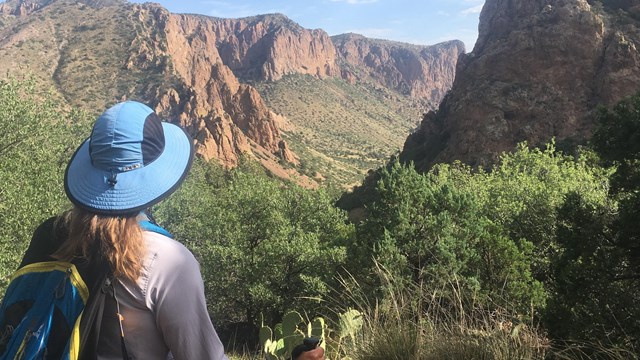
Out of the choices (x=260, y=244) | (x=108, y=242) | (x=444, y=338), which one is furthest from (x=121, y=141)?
A: (x=260, y=244)

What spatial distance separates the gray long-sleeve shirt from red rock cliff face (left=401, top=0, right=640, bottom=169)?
4598 centimetres

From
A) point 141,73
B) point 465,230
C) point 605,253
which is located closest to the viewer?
point 605,253

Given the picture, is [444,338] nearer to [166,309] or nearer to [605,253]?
[166,309]

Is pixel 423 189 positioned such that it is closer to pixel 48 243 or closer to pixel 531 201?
pixel 531 201

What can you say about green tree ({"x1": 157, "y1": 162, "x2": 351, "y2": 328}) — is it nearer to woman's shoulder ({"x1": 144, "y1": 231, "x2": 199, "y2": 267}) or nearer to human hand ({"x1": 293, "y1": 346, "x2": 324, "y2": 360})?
human hand ({"x1": 293, "y1": 346, "x2": 324, "y2": 360})

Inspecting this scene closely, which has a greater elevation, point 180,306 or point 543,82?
point 543,82

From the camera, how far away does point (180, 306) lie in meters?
1.63

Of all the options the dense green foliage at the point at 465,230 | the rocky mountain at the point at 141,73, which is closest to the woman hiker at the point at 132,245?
the dense green foliage at the point at 465,230

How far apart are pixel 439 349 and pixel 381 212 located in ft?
46.4

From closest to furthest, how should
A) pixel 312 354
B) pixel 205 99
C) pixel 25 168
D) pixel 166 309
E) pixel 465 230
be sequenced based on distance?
pixel 166 309
pixel 312 354
pixel 25 168
pixel 465 230
pixel 205 99

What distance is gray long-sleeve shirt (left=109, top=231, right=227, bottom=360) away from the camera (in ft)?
5.35

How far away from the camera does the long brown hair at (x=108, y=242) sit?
5.34 feet

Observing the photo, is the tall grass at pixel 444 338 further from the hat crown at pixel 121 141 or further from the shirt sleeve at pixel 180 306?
the hat crown at pixel 121 141

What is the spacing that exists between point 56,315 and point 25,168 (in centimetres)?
1470
